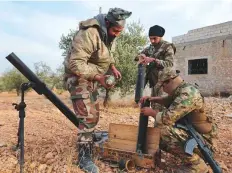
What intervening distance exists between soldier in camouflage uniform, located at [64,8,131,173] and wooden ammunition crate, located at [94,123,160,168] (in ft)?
0.81

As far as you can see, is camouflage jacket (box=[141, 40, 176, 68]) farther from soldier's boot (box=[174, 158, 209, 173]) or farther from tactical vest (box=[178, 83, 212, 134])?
soldier's boot (box=[174, 158, 209, 173])

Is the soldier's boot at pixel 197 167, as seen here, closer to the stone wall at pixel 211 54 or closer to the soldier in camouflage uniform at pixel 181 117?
the soldier in camouflage uniform at pixel 181 117

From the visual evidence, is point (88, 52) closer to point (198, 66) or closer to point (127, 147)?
point (127, 147)

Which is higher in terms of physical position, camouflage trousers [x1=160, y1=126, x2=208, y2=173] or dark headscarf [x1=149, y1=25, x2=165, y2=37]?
dark headscarf [x1=149, y1=25, x2=165, y2=37]

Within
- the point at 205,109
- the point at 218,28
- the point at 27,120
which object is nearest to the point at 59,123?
the point at 27,120

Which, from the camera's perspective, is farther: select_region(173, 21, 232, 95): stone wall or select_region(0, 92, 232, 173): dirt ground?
select_region(173, 21, 232, 95): stone wall

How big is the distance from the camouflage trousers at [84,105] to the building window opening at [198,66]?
14003 mm

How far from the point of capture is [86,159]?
10.8ft

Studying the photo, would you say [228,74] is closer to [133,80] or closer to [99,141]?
[133,80]

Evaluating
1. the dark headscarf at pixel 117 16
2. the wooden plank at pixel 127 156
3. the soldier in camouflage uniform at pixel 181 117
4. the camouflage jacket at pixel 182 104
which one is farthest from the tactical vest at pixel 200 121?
the dark headscarf at pixel 117 16

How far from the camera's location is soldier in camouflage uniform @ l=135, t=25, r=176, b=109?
4535mm

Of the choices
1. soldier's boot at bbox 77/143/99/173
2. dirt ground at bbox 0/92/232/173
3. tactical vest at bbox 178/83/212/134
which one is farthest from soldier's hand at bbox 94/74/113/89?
tactical vest at bbox 178/83/212/134

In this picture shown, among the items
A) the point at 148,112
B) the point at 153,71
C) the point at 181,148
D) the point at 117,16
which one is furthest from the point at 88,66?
the point at 153,71

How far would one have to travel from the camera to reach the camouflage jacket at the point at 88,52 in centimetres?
313
